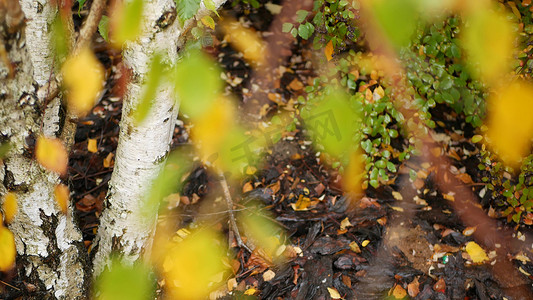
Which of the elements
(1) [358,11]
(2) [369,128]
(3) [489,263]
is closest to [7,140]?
(1) [358,11]

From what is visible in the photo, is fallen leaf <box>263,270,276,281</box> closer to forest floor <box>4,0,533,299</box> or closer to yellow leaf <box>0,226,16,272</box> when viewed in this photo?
forest floor <box>4,0,533,299</box>

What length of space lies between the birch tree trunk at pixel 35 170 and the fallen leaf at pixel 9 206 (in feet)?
0.06

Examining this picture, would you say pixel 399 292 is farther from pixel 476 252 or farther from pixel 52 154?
pixel 52 154

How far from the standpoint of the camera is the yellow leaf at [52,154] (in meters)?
1.62

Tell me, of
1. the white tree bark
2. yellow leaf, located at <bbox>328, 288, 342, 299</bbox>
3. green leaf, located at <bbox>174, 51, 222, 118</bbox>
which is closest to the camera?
green leaf, located at <bbox>174, 51, 222, 118</bbox>

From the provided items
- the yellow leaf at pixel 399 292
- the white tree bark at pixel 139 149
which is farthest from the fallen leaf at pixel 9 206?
the yellow leaf at pixel 399 292

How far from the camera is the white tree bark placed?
1.50 meters

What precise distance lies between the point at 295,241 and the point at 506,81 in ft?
5.36

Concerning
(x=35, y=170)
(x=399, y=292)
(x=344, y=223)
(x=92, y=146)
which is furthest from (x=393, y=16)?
(x=92, y=146)

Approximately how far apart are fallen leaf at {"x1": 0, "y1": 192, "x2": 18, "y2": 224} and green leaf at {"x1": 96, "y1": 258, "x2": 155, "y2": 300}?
20.2 inches

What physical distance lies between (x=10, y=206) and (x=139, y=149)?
55 centimetres

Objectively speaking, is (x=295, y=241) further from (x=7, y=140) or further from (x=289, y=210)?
(x=7, y=140)

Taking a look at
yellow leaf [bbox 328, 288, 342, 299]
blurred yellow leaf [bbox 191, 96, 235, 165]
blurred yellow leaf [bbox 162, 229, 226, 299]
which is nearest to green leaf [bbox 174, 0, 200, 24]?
blurred yellow leaf [bbox 162, 229, 226, 299]

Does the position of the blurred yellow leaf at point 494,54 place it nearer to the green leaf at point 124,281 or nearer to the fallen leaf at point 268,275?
the fallen leaf at point 268,275
